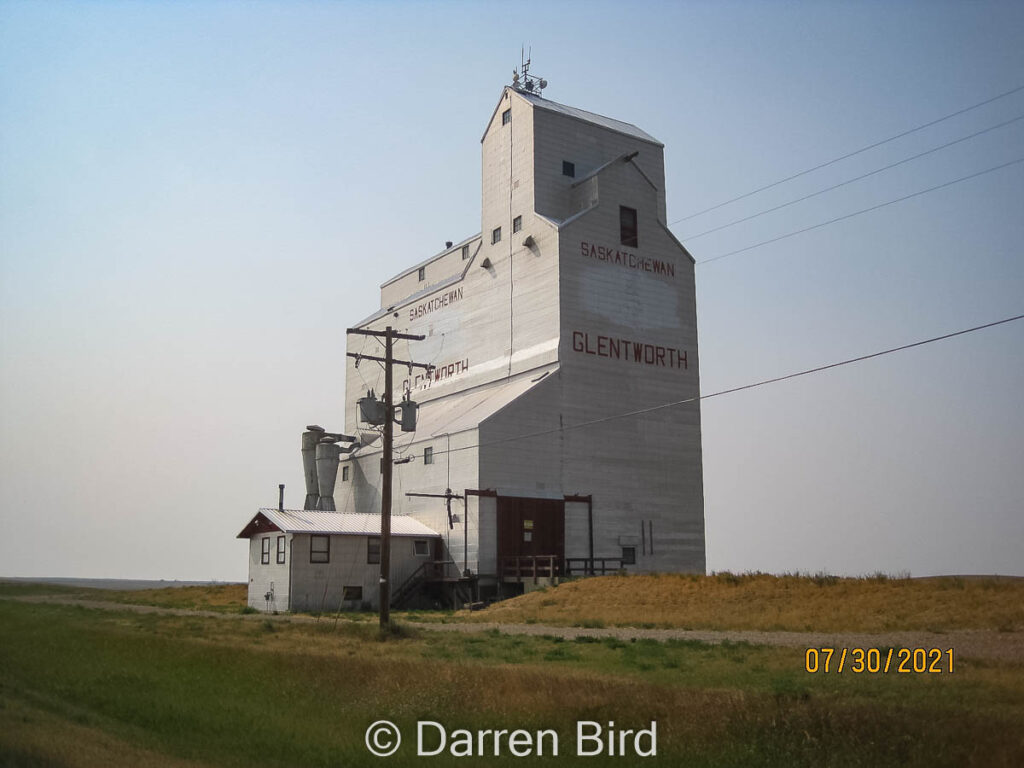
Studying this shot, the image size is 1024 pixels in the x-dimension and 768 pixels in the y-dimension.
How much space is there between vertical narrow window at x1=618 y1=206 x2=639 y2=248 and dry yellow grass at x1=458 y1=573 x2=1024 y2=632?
76.1 feet

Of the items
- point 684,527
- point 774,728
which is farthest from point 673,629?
point 684,527

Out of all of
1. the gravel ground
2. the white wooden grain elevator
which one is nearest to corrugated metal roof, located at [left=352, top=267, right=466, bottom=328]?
the white wooden grain elevator

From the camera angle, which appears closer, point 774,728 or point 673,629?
point 774,728

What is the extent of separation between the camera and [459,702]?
14.5m

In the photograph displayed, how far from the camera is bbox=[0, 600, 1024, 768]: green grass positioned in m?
11.1

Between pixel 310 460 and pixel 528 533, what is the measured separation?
75.9 ft

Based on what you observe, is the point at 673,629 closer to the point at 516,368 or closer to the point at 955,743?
the point at 955,743

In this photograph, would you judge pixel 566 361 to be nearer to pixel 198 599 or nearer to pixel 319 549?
pixel 319 549

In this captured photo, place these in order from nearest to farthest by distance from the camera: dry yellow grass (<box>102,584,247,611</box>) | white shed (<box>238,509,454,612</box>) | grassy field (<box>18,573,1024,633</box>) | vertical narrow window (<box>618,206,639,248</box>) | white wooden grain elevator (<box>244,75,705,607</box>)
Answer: grassy field (<box>18,573,1024,633</box>) < white shed (<box>238,509,454,612</box>) < white wooden grain elevator (<box>244,75,705,607</box>) < dry yellow grass (<box>102,584,247,611</box>) < vertical narrow window (<box>618,206,639,248</box>)

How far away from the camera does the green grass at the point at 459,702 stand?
11.1 metres

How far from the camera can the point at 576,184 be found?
5506cm

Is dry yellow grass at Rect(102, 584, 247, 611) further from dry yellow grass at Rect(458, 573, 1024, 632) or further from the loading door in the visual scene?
dry yellow grass at Rect(458, 573, 1024, 632)

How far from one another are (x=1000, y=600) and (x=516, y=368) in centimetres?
3267
